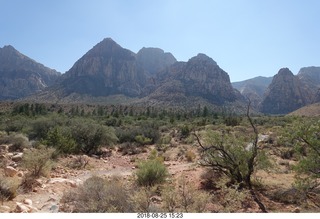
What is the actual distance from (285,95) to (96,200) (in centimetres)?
18395

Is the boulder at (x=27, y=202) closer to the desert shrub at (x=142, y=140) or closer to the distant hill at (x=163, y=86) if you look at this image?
the desert shrub at (x=142, y=140)

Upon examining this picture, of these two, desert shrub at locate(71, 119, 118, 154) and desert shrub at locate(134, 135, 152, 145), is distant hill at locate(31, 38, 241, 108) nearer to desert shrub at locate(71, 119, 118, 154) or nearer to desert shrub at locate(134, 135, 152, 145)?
desert shrub at locate(134, 135, 152, 145)

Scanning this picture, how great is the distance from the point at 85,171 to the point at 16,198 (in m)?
5.84

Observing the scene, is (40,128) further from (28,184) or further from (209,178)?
(209,178)

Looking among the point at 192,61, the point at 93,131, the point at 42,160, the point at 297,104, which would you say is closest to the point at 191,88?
the point at 192,61

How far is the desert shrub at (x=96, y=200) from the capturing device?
6.97 metres

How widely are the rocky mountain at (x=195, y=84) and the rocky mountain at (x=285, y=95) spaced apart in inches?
991

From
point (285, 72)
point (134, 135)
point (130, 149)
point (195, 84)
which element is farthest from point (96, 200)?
point (285, 72)

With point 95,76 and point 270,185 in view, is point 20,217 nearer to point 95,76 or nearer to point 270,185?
point 270,185

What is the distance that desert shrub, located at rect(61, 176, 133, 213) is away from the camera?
22.9 ft

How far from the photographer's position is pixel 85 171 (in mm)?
14562

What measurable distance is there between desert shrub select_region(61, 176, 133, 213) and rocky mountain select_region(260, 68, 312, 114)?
6924 inches
